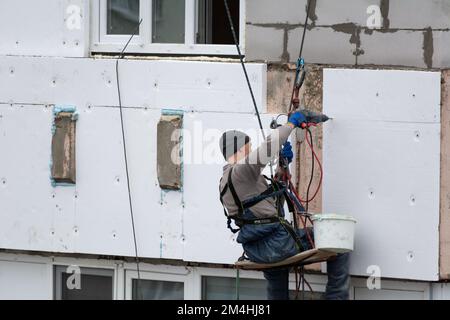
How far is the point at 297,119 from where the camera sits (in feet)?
27.3

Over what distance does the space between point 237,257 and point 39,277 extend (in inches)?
72.1

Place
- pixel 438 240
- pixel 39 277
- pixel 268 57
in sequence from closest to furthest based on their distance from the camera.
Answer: pixel 438 240
pixel 268 57
pixel 39 277

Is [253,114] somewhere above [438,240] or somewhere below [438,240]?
above

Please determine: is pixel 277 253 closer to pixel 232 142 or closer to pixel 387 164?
pixel 232 142

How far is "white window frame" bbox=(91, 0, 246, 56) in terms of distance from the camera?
368 inches

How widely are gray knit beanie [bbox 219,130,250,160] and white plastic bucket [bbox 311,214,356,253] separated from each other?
715mm

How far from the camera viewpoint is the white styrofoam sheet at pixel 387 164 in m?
8.54

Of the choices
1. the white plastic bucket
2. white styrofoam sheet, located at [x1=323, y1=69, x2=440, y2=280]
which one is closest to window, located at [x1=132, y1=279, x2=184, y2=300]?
white styrofoam sheet, located at [x1=323, y1=69, x2=440, y2=280]

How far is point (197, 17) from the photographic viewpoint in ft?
31.4

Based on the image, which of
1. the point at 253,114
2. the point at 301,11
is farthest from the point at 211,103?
the point at 301,11

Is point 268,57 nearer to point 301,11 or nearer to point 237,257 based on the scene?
point 301,11

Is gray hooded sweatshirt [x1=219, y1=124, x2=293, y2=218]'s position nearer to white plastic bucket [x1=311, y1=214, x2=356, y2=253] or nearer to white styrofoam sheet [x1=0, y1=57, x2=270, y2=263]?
white plastic bucket [x1=311, y1=214, x2=356, y2=253]

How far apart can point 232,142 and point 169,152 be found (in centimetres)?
101
